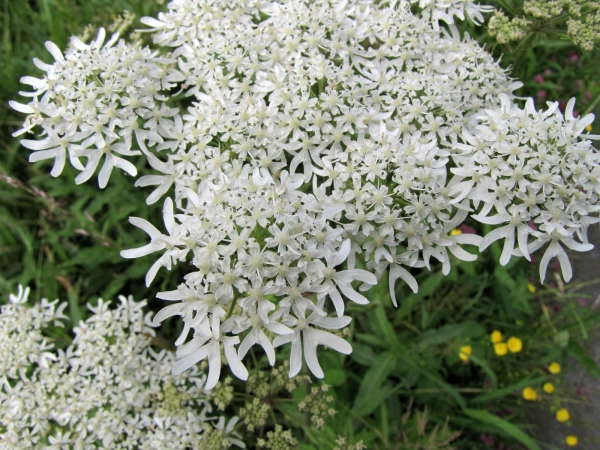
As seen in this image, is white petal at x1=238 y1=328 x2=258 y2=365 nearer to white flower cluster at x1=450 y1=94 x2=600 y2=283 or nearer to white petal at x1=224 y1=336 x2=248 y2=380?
white petal at x1=224 y1=336 x2=248 y2=380

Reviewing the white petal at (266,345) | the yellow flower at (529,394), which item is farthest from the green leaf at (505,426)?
the white petal at (266,345)

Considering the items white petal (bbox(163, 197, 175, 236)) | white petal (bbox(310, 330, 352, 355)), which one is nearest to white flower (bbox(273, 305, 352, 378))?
white petal (bbox(310, 330, 352, 355))

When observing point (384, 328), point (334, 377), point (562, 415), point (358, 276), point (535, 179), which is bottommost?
point (562, 415)

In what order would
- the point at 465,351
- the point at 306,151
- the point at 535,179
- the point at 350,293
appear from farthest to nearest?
the point at 465,351, the point at 306,151, the point at 535,179, the point at 350,293

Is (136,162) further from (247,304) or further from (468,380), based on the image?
(468,380)

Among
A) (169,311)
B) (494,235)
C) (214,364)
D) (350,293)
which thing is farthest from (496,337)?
(169,311)

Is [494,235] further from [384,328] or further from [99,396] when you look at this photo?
[99,396]
